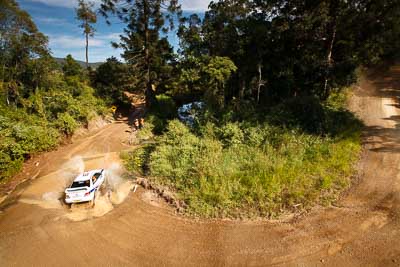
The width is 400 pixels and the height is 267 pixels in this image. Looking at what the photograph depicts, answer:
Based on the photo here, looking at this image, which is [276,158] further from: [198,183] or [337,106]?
[337,106]

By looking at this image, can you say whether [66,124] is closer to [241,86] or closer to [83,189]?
[83,189]

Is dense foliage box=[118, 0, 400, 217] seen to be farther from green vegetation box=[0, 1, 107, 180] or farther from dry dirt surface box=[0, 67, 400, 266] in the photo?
green vegetation box=[0, 1, 107, 180]

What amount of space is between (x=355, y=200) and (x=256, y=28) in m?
12.6

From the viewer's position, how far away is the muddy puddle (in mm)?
10555

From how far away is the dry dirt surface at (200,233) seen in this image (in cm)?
717

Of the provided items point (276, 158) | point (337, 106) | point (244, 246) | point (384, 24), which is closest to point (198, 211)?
point (244, 246)

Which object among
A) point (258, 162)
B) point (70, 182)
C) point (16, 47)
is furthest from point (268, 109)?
point (16, 47)

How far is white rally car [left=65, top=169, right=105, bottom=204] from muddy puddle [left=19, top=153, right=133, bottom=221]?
1.15 feet

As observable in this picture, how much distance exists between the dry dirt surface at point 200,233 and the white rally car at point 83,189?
1.55ft

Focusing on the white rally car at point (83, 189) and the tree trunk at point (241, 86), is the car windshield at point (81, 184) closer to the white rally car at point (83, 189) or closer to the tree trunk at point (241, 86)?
the white rally car at point (83, 189)

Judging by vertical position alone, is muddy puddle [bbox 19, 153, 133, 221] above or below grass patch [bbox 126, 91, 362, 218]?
below

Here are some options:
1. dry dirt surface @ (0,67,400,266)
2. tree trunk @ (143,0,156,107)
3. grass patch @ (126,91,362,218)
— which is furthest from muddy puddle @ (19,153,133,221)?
tree trunk @ (143,0,156,107)

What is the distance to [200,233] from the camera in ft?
27.6

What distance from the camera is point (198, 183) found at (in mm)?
10867
